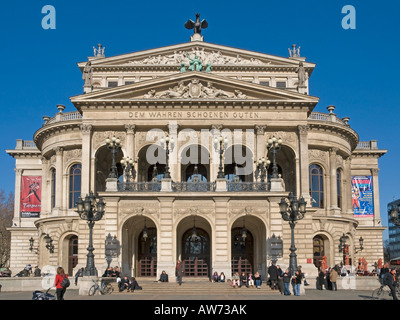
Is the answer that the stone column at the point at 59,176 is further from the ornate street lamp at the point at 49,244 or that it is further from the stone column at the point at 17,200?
the stone column at the point at 17,200

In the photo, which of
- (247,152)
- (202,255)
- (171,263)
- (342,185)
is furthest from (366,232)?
(171,263)

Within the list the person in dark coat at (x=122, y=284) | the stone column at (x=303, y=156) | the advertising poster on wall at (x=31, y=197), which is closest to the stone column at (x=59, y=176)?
the advertising poster on wall at (x=31, y=197)

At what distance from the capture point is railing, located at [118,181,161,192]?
1668 inches

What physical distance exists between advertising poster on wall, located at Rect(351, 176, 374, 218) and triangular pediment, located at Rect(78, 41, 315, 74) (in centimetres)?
1409

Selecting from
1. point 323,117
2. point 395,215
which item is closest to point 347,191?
point 323,117

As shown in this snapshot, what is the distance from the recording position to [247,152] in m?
50.7

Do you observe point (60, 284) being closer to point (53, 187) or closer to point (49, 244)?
point (49, 244)

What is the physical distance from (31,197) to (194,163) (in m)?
20.7

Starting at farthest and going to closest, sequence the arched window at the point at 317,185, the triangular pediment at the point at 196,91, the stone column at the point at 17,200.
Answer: the stone column at the point at 17,200 → the arched window at the point at 317,185 → the triangular pediment at the point at 196,91

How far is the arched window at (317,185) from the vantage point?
5547cm

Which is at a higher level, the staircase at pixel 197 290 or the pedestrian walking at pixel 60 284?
the pedestrian walking at pixel 60 284

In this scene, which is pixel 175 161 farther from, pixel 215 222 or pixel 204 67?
pixel 204 67

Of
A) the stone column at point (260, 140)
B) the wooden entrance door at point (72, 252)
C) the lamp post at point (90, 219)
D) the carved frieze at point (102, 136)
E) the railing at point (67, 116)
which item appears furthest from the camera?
the railing at point (67, 116)

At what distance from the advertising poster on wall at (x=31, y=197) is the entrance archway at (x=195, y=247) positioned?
880 inches
